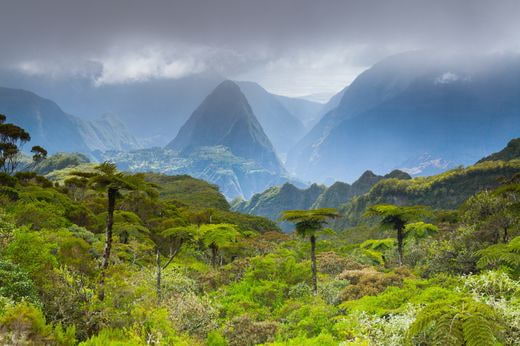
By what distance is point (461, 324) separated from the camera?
7.30 metres

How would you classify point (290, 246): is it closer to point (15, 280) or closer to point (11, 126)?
point (15, 280)

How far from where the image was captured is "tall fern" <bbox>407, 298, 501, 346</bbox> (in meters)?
6.82

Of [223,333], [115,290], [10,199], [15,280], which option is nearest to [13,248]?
[15,280]

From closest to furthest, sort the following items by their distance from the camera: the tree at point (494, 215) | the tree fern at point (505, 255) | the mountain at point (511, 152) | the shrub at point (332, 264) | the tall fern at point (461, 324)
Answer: the tall fern at point (461, 324), the tree fern at point (505, 255), the tree at point (494, 215), the shrub at point (332, 264), the mountain at point (511, 152)

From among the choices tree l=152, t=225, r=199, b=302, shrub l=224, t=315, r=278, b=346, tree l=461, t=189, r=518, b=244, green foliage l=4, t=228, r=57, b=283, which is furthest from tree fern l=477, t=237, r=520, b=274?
green foliage l=4, t=228, r=57, b=283

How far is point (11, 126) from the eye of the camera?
64625mm

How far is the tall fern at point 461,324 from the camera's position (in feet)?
22.4

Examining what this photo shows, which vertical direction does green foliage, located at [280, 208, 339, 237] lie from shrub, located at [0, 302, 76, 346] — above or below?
below

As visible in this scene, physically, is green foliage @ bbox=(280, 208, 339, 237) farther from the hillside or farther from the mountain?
the mountain

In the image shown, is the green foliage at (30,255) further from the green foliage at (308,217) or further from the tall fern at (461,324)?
the green foliage at (308,217)

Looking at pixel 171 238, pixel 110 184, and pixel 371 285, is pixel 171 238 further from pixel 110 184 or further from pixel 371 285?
pixel 371 285

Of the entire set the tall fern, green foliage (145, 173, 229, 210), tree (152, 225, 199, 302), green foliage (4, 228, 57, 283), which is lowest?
green foliage (145, 173, 229, 210)

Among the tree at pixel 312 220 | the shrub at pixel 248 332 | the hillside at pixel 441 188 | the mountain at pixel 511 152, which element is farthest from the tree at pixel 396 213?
the mountain at pixel 511 152

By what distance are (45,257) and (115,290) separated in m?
3.57
